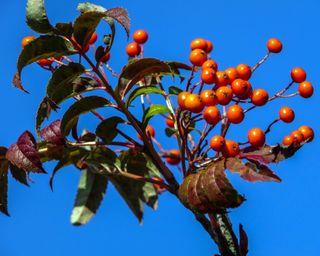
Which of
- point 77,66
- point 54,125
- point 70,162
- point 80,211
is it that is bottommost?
point 80,211

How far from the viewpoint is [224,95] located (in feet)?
6.54

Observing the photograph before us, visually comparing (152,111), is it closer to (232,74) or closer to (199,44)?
(232,74)

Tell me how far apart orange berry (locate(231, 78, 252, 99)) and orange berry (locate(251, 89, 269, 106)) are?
2cm

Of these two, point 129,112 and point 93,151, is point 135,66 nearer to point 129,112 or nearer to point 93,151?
point 129,112

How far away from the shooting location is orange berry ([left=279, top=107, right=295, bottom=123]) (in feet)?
6.93

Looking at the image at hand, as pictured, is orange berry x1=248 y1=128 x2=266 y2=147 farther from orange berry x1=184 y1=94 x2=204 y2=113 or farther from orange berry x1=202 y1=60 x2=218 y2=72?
orange berry x1=202 y1=60 x2=218 y2=72

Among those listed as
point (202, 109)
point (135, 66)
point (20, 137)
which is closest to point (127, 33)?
point (135, 66)

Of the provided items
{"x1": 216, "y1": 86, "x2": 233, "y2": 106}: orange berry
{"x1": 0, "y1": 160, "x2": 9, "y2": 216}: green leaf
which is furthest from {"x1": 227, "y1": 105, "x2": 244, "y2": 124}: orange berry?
{"x1": 0, "y1": 160, "x2": 9, "y2": 216}: green leaf

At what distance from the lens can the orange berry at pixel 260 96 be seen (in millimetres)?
2023

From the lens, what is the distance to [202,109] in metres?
1.94

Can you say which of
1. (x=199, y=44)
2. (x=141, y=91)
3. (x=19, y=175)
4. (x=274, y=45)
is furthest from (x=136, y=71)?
(x=274, y=45)

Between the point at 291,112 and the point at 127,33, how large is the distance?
2.54 ft

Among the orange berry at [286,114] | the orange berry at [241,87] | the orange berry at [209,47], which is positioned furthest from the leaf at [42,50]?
the orange berry at [286,114]

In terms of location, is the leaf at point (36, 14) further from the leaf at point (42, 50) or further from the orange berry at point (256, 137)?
the orange berry at point (256, 137)
